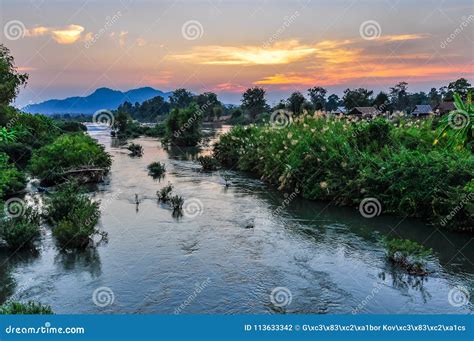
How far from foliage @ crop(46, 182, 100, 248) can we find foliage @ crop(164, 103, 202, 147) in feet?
96.1

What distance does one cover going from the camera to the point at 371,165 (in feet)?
59.6

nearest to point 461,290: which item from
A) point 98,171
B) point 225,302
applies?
point 225,302

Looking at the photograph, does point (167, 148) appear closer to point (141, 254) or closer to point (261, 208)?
point (261, 208)

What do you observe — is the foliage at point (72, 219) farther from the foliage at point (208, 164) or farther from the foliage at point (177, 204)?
the foliage at point (208, 164)

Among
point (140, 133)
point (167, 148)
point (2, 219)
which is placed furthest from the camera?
point (140, 133)

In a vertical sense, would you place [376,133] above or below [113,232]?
above

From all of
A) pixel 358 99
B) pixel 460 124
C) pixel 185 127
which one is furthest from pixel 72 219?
pixel 358 99

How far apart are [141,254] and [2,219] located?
15.5ft

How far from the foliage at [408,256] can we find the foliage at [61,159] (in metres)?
16.4

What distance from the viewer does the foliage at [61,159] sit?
2308 cm

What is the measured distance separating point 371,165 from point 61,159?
1563cm

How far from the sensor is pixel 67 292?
1045cm

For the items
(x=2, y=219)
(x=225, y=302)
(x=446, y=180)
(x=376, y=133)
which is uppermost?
(x=376, y=133)

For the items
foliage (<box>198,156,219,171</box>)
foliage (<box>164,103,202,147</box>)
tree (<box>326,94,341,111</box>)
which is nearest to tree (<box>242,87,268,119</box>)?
tree (<box>326,94,341,111</box>)
